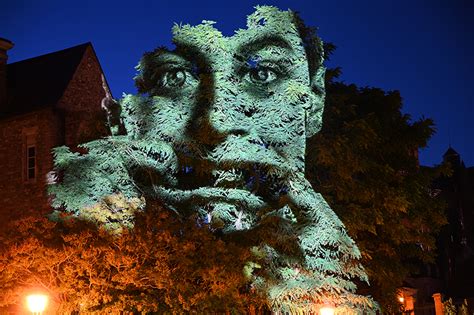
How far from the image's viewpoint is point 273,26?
65.3 ft

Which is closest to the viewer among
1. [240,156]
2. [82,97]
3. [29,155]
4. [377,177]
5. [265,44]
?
[240,156]

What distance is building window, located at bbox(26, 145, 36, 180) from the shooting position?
92.9 feet

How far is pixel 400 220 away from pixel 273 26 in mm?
8320

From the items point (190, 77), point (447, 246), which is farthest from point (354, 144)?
point (447, 246)

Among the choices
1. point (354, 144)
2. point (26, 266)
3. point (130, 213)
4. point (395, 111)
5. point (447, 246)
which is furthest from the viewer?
point (447, 246)

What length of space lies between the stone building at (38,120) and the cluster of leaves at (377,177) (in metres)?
9.65

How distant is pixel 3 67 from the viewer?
30562 mm

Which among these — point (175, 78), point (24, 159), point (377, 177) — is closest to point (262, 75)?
point (175, 78)

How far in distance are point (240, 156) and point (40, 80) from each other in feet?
47.4

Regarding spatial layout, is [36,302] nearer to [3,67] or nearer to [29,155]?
[29,155]

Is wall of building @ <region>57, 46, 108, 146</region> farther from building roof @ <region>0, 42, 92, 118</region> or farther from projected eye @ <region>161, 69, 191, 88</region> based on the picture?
projected eye @ <region>161, 69, 191, 88</region>

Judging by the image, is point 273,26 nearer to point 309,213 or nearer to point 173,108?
point 173,108

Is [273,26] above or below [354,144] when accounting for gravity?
above

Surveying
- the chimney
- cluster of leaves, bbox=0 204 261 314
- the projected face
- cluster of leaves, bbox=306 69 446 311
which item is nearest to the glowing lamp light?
cluster of leaves, bbox=0 204 261 314
